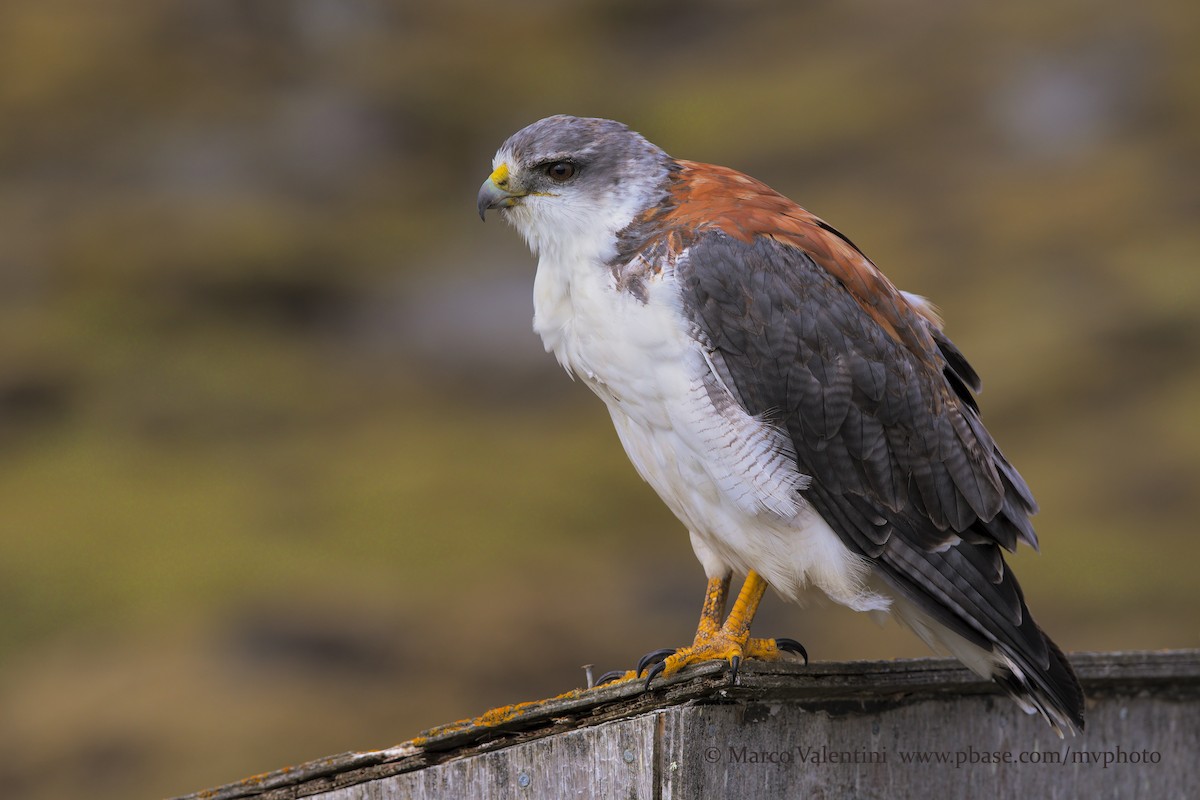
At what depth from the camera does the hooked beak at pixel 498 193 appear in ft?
13.9

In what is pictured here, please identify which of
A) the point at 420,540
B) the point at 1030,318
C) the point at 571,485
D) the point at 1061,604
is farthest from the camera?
the point at 1030,318

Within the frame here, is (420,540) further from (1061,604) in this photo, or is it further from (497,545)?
(1061,604)

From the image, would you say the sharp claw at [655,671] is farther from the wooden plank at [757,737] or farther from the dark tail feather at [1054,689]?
the dark tail feather at [1054,689]

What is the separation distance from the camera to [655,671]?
3.58 m

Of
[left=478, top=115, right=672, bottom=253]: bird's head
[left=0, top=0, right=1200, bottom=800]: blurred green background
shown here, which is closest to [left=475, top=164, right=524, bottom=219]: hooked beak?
[left=478, top=115, right=672, bottom=253]: bird's head

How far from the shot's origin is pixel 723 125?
61.6 feet

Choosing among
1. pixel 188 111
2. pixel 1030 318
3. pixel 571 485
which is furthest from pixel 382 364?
pixel 1030 318

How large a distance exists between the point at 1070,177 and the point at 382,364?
8.27 metres

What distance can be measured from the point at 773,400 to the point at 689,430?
24 cm

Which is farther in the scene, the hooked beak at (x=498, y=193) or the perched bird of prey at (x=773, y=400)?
the hooked beak at (x=498, y=193)

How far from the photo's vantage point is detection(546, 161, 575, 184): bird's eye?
4188 millimetres

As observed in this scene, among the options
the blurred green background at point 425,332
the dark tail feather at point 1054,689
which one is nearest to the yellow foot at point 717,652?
the dark tail feather at point 1054,689

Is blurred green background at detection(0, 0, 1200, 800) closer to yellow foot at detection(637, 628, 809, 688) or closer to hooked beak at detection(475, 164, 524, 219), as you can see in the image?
yellow foot at detection(637, 628, 809, 688)

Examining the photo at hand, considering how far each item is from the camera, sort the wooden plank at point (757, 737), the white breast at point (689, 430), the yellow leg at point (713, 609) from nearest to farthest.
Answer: the wooden plank at point (757, 737), the white breast at point (689, 430), the yellow leg at point (713, 609)
